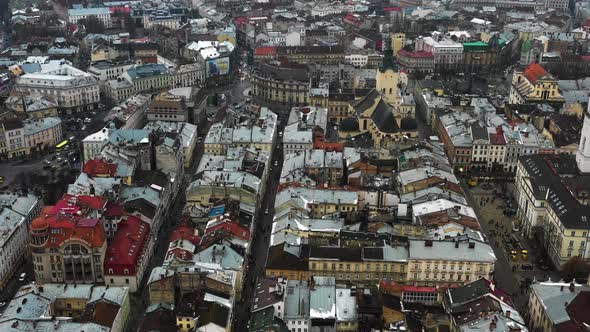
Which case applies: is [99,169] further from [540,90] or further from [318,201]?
[540,90]

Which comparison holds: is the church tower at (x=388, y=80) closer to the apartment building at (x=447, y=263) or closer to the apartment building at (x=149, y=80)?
the apartment building at (x=149, y=80)

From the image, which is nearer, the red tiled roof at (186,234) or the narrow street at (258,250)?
the narrow street at (258,250)

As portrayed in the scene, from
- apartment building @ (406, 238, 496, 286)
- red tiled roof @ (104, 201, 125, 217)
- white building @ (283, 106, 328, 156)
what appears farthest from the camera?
white building @ (283, 106, 328, 156)

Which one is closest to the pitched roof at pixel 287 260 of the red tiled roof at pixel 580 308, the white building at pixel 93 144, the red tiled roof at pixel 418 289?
the red tiled roof at pixel 418 289

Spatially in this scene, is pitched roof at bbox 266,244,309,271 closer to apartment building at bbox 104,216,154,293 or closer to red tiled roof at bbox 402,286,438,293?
red tiled roof at bbox 402,286,438,293

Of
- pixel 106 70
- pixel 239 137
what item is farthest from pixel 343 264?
pixel 106 70

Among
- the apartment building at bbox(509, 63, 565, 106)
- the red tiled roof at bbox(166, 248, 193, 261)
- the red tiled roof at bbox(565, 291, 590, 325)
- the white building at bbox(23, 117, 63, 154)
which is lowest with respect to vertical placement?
the white building at bbox(23, 117, 63, 154)

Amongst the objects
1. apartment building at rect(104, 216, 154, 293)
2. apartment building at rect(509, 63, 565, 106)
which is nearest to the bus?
apartment building at rect(104, 216, 154, 293)
